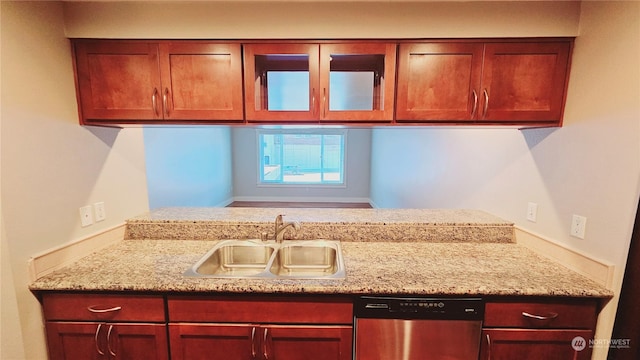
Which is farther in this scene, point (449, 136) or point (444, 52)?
point (449, 136)

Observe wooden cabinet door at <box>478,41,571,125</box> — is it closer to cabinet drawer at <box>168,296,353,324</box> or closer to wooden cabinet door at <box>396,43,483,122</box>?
wooden cabinet door at <box>396,43,483,122</box>

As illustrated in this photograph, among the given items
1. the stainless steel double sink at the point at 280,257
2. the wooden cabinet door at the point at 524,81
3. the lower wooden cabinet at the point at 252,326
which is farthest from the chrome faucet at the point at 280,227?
the wooden cabinet door at the point at 524,81

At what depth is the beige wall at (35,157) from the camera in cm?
116

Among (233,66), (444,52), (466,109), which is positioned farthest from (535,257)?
(233,66)

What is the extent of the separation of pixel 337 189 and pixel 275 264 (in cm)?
562

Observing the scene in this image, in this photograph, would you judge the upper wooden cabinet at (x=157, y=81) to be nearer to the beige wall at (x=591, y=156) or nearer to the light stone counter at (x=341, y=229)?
the light stone counter at (x=341, y=229)

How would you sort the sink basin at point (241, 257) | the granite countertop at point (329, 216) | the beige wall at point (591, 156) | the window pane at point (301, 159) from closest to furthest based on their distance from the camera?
the beige wall at point (591, 156) < the sink basin at point (241, 257) < the granite countertop at point (329, 216) < the window pane at point (301, 159)

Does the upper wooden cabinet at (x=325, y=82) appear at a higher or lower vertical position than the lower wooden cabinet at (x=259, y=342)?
higher

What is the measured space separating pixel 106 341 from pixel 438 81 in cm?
215

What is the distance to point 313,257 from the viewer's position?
1.77 meters

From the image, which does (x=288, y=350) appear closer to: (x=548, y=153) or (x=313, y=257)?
(x=313, y=257)

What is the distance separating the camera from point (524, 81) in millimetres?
1438

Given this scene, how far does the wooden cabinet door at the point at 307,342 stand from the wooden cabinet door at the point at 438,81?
1.17 m

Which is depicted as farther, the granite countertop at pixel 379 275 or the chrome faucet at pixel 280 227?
the chrome faucet at pixel 280 227
